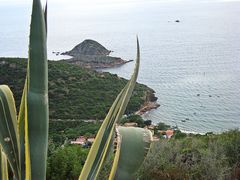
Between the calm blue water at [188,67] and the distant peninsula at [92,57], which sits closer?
the calm blue water at [188,67]

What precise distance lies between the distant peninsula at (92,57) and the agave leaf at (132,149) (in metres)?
43.9

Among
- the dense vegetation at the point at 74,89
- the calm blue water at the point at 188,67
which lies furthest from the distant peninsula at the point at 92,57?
the dense vegetation at the point at 74,89

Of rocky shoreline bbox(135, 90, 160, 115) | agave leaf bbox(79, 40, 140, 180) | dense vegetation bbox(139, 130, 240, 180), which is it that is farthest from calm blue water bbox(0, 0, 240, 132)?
agave leaf bbox(79, 40, 140, 180)

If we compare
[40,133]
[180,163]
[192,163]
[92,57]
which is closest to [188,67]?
[92,57]

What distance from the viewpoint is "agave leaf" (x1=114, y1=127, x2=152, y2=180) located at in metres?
0.85

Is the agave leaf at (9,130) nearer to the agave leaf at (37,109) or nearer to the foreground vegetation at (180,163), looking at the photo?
the agave leaf at (37,109)

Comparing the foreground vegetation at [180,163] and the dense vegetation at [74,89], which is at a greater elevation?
the foreground vegetation at [180,163]

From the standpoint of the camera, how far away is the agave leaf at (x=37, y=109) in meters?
0.88

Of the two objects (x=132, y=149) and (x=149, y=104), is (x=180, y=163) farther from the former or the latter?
(x=149, y=104)

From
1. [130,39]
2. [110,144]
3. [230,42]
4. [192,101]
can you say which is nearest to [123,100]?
[110,144]

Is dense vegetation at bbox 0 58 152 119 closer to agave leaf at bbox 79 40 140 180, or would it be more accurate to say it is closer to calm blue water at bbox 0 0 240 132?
calm blue water at bbox 0 0 240 132

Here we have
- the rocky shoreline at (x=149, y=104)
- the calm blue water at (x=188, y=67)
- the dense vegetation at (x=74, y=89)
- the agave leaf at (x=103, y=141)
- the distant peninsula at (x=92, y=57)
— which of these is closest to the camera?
the agave leaf at (x=103, y=141)

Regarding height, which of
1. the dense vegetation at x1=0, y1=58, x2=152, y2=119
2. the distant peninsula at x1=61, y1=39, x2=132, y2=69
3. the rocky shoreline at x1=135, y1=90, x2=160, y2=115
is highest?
the distant peninsula at x1=61, y1=39, x2=132, y2=69

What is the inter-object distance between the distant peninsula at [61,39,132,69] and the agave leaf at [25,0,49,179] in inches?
1726
